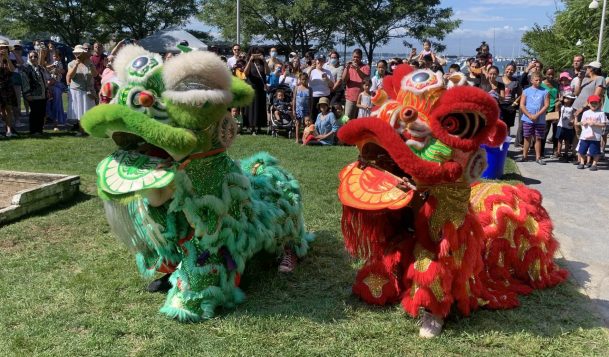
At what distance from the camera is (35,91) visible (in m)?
10.8

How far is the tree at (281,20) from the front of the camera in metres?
34.5

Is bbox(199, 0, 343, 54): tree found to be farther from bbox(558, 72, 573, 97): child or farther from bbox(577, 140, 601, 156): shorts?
bbox(577, 140, 601, 156): shorts

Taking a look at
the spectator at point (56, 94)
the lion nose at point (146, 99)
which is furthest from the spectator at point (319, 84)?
the lion nose at point (146, 99)

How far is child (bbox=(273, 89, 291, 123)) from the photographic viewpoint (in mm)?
11641

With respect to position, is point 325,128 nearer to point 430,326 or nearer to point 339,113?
point 339,113

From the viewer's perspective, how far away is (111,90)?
3465mm

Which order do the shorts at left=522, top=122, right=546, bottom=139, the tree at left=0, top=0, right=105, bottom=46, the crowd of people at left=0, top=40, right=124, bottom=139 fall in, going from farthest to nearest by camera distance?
the tree at left=0, top=0, right=105, bottom=46 → the crowd of people at left=0, top=40, right=124, bottom=139 → the shorts at left=522, top=122, right=546, bottom=139

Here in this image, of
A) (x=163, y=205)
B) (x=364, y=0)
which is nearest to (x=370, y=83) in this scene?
(x=163, y=205)

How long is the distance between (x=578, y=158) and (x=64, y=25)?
3106cm

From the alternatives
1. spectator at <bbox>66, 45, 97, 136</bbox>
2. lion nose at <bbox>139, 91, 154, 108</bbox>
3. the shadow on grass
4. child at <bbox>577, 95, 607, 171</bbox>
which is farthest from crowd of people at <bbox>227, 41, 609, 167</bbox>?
lion nose at <bbox>139, 91, 154, 108</bbox>

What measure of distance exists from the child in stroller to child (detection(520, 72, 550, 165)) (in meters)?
4.68

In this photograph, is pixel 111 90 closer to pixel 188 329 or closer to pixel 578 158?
pixel 188 329

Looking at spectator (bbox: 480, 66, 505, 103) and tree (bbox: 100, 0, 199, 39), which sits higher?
tree (bbox: 100, 0, 199, 39)

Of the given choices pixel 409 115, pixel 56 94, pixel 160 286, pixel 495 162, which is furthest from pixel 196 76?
pixel 56 94
